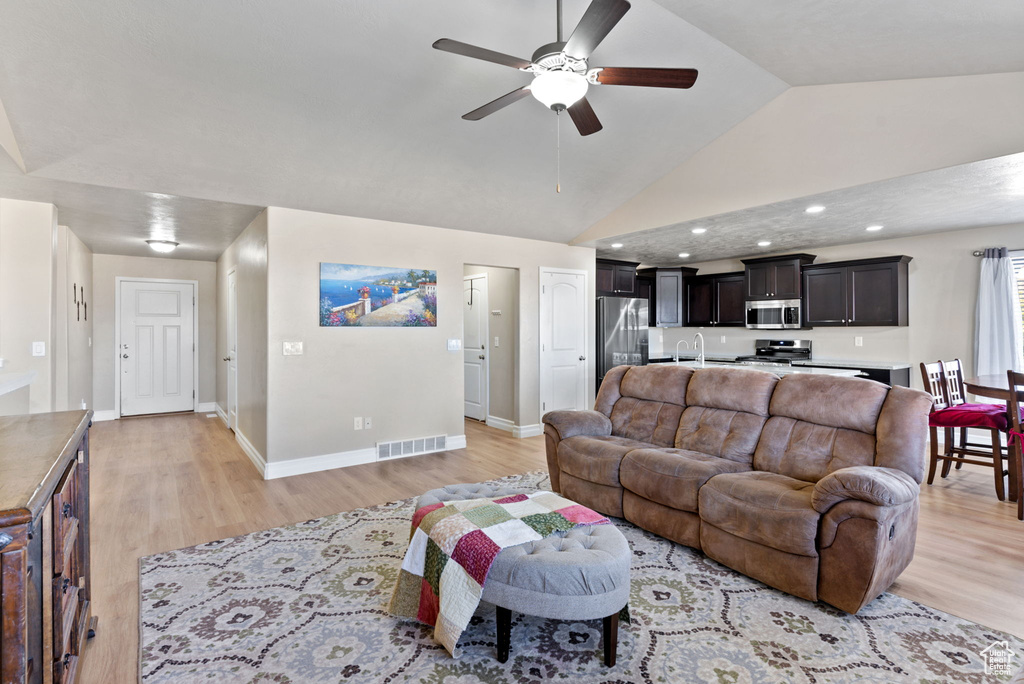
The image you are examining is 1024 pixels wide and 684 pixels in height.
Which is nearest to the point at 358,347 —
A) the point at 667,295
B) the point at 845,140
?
the point at 845,140

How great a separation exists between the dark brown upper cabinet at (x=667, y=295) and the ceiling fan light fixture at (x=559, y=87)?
5746 millimetres

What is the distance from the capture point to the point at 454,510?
7.43 ft

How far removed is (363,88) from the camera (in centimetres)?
323

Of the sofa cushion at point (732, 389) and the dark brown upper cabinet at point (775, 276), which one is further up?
the dark brown upper cabinet at point (775, 276)

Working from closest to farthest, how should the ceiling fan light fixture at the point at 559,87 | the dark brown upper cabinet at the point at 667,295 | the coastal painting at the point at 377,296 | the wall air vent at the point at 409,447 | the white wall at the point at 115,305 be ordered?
1. the ceiling fan light fixture at the point at 559,87
2. the coastal painting at the point at 377,296
3. the wall air vent at the point at 409,447
4. the white wall at the point at 115,305
5. the dark brown upper cabinet at the point at 667,295

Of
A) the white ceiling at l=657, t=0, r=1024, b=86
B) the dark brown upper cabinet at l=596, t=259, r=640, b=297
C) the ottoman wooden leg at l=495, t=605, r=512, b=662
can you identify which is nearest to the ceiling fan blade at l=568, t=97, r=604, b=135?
the white ceiling at l=657, t=0, r=1024, b=86

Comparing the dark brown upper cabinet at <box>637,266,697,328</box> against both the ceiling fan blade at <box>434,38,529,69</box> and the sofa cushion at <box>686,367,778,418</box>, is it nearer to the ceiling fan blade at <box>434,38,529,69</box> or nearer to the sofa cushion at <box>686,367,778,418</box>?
the sofa cushion at <box>686,367,778,418</box>

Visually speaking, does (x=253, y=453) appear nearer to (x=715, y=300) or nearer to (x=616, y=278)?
(x=616, y=278)

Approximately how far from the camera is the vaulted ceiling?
263 centimetres

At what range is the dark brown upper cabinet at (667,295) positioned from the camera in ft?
25.8

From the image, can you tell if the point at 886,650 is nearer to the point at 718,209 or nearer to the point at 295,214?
the point at 718,209

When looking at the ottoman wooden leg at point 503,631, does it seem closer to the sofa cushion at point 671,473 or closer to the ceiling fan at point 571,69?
the sofa cushion at point 671,473

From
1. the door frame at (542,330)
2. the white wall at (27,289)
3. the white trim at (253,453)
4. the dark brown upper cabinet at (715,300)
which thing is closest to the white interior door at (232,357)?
the white trim at (253,453)

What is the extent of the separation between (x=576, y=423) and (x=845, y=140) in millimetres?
2862
